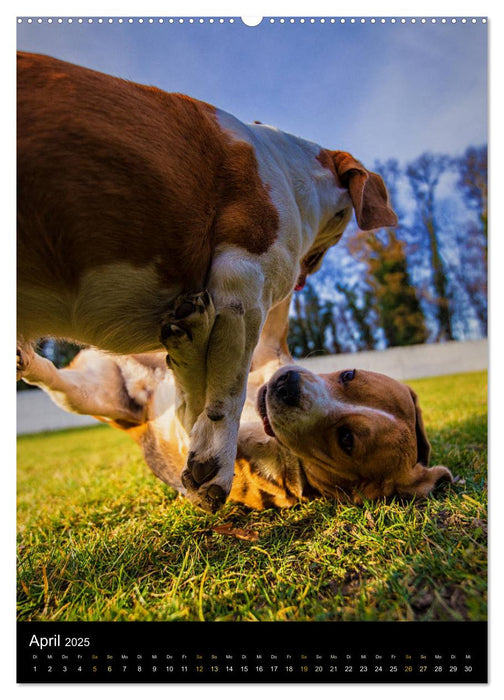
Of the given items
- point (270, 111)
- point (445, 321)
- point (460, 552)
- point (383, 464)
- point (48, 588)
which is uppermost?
point (270, 111)

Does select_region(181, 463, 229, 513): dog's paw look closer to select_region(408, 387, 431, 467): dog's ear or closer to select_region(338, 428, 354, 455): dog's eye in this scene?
select_region(338, 428, 354, 455): dog's eye

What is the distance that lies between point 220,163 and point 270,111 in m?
0.68

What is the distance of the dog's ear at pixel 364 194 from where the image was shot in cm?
228

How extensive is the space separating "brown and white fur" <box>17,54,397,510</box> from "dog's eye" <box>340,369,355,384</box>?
771 mm

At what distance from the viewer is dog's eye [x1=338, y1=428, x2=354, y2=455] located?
90.6 inches

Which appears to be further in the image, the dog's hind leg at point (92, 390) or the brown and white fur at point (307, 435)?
the dog's hind leg at point (92, 390)

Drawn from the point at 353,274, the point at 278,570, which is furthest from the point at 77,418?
the point at 278,570

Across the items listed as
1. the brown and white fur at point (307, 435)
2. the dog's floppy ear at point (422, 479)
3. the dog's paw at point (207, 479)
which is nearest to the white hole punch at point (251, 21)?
the brown and white fur at point (307, 435)

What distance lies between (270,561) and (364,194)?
1689 mm

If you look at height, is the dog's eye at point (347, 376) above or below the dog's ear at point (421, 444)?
above

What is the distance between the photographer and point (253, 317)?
1.76 m

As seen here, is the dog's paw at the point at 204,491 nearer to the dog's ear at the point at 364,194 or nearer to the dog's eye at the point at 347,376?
the dog's eye at the point at 347,376

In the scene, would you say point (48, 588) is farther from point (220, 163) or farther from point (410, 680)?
point (220, 163)

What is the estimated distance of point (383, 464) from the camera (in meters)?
2.29
